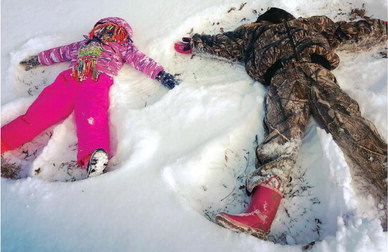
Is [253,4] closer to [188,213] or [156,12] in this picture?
[156,12]

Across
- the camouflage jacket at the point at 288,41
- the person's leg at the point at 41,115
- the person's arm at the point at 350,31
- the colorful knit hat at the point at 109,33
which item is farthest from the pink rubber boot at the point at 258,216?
the colorful knit hat at the point at 109,33

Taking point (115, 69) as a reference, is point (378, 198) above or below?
below

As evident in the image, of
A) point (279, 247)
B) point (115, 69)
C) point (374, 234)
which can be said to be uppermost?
point (115, 69)

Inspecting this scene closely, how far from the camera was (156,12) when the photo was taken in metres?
3.56

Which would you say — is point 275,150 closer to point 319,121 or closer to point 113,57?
point 319,121

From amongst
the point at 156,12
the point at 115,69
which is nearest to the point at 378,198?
the point at 115,69

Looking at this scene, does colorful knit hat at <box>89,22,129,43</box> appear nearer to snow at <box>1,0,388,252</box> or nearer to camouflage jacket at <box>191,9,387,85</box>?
snow at <box>1,0,388,252</box>

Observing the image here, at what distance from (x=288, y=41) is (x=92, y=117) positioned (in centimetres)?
160

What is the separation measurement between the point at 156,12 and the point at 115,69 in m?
1.04

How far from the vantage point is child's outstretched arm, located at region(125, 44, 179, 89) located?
9.04 feet

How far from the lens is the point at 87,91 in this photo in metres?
2.61

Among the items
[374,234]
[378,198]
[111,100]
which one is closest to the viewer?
[374,234]

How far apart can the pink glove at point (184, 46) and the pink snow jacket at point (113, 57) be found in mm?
341

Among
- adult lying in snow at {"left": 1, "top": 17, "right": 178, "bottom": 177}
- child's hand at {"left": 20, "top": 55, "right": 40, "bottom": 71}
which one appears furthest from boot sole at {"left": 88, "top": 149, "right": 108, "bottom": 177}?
child's hand at {"left": 20, "top": 55, "right": 40, "bottom": 71}
